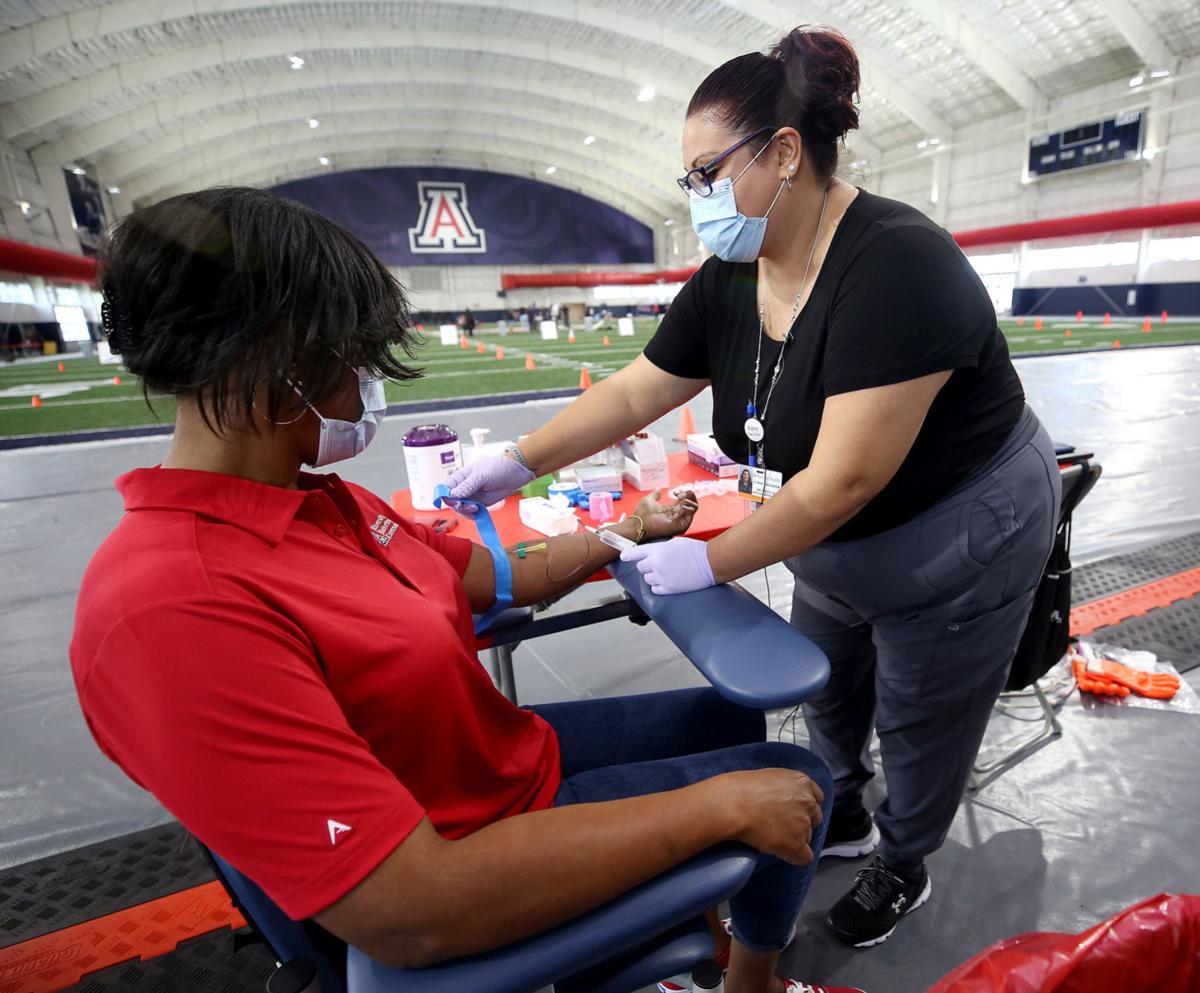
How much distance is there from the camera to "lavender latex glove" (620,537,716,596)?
1.21 m

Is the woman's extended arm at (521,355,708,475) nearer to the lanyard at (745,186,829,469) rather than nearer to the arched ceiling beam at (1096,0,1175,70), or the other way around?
the lanyard at (745,186,829,469)

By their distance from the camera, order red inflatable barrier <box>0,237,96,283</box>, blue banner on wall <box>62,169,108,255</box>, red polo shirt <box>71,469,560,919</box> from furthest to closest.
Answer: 1. blue banner on wall <box>62,169,108,255</box>
2. red inflatable barrier <box>0,237,96,283</box>
3. red polo shirt <box>71,469,560,919</box>

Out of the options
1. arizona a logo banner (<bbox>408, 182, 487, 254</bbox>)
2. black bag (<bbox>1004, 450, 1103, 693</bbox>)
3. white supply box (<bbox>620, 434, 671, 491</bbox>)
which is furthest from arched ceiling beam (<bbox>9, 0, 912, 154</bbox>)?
black bag (<bbox>1004, 450, 1103, 693</bbox>)

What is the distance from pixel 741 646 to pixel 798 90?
94 cm

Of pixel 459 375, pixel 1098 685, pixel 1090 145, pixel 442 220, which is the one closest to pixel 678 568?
pixel 1098 685

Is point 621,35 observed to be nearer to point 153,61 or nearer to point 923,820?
point 153,61

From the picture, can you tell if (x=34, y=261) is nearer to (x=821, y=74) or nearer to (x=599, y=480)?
(x=599, y=480)

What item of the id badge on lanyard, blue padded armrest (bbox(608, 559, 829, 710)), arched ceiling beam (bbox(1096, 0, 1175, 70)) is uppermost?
arched ceiling beam (bbox(1096, 0, 1175, 70))

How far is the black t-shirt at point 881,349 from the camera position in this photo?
1055 millimetres

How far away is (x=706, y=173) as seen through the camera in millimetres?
1260

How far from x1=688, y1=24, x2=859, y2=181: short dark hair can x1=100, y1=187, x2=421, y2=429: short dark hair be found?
2.51ft

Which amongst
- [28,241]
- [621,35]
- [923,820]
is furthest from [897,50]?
[28,241]

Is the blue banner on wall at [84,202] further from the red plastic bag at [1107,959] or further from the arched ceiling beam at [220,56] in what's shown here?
the red plastic bag at [1107,959]

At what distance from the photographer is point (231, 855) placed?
0.61 metres
